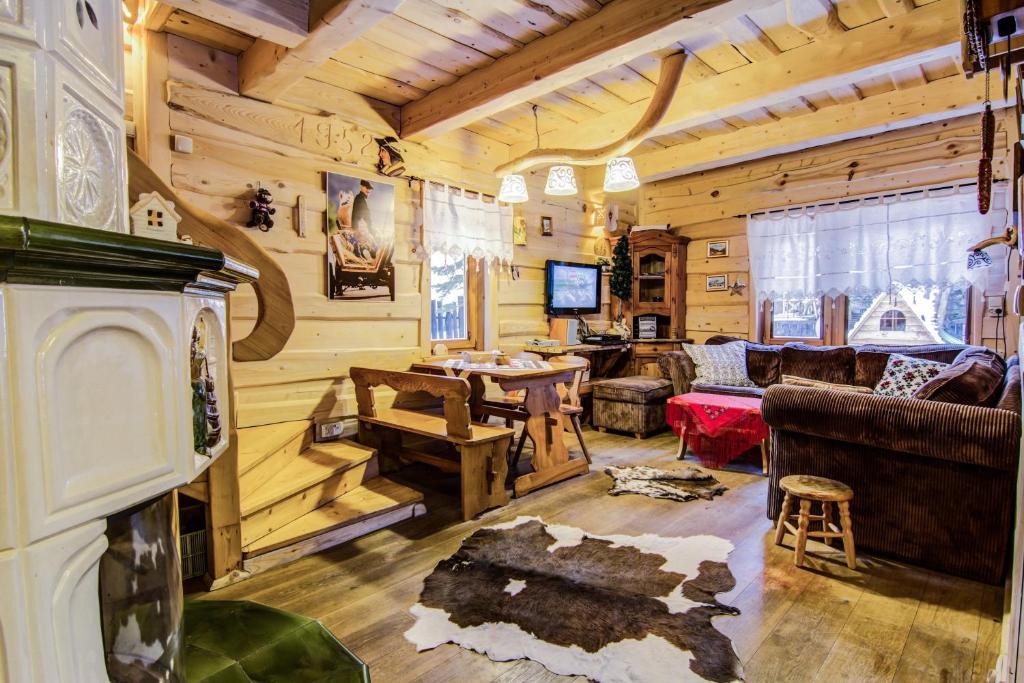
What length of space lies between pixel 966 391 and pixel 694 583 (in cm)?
160

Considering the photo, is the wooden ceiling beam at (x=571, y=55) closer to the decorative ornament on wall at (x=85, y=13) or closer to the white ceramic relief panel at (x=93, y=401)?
the decorative ornament on wall at (x=85, y=13)

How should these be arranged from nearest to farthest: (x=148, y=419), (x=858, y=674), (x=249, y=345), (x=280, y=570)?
1. (x=148, y=419)
2. (x=249, y=345)
3. (x=858, y=674)
4. (x=280, y=570)

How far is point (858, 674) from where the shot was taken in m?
1.73

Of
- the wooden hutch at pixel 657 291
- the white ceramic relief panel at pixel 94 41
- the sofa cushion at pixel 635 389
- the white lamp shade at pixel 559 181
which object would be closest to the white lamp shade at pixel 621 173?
the white lamp shade at pixel 559 181

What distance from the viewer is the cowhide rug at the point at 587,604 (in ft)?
5.90

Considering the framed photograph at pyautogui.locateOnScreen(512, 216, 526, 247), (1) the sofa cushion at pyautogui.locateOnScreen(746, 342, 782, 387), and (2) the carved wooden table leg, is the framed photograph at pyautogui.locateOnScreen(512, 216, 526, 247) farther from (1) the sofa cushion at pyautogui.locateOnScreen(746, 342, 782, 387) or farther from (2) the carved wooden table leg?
(1) the sofa cushion at pyautogui.locateOnScreen(746, 342, 782, 387)

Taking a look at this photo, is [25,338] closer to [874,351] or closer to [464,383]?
[464,383]

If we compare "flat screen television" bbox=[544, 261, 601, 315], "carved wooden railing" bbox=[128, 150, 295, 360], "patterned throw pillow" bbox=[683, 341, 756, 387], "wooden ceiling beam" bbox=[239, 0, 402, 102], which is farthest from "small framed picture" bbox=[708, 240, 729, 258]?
"carved wooden railing" bbox=[128, 150, 295, 360]

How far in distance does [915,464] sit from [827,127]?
3231mm

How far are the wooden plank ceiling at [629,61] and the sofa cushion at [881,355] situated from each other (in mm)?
1822

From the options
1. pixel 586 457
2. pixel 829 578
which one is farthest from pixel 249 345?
pixel 586 457

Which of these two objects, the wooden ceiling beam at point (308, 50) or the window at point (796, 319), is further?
the window at point (796, 319)

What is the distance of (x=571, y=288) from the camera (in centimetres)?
556

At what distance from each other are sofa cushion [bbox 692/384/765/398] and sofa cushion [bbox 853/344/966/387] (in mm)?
788
